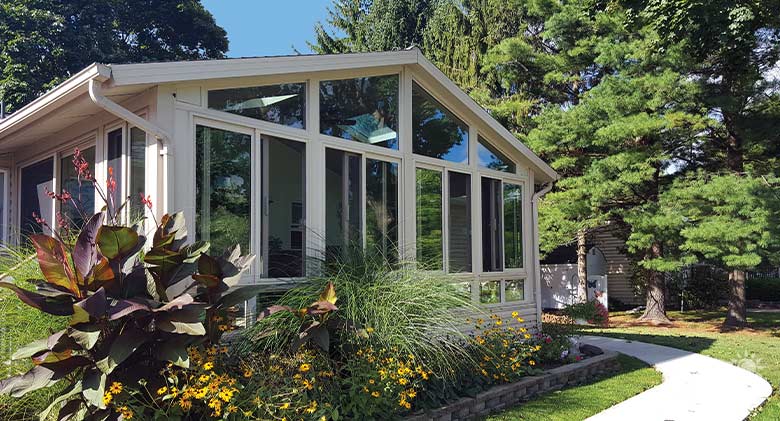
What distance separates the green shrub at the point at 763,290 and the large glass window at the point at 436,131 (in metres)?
18.3

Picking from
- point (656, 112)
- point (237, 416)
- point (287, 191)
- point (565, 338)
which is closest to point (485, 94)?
point (656, 112)

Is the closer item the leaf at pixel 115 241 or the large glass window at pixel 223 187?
the leaf at pixel 115 241

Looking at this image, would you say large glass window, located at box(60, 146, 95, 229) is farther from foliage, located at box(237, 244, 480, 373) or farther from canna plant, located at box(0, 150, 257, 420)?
foliage, located at box(237, 244, 480, 373)

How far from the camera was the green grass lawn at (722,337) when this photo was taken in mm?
8917

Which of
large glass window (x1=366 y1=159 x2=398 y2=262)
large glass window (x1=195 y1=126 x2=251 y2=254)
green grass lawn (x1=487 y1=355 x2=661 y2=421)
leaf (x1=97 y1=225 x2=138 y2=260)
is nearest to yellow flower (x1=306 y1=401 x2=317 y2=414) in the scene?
leaf (x1=97 y1=225 x2=138 y2=260)

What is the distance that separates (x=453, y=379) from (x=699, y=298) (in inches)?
659

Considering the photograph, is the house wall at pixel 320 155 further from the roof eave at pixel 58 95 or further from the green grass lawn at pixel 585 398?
the green grass lawn at pixel 585 398

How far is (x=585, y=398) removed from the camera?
6.81 metres

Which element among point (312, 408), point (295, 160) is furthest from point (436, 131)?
point (312, 408)

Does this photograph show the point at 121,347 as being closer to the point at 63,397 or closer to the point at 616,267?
the point at 63,397

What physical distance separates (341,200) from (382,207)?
0.72m

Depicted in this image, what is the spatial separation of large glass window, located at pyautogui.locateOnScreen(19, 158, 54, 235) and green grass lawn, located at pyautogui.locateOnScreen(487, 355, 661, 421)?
227 inches

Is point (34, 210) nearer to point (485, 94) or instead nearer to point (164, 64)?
point (164, 64)

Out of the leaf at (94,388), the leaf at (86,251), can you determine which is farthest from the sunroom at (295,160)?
the leaf at (94,388)
